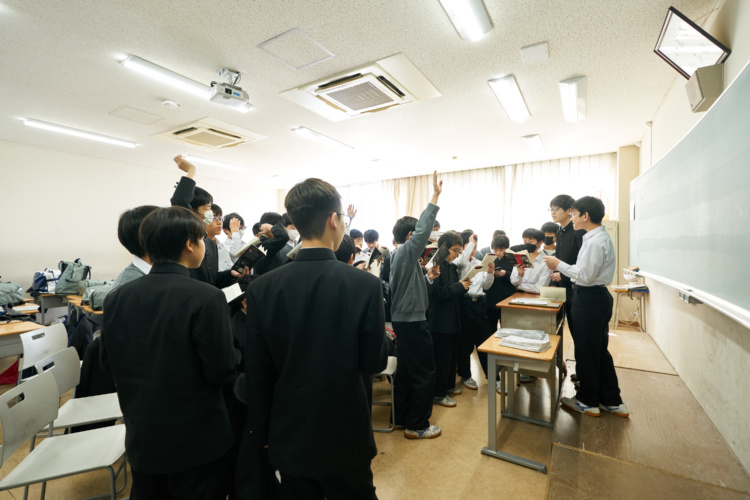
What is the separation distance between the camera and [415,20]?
7.92 ft

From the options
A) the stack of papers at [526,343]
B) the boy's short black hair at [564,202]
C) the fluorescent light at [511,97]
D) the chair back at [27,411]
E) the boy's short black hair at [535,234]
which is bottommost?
the chair back at [27,411]

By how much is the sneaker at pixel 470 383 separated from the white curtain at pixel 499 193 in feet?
13.8

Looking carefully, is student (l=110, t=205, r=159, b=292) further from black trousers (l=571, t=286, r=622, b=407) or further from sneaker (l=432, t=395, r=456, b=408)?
black trousers (l=571, t=286, r=622, b=407)

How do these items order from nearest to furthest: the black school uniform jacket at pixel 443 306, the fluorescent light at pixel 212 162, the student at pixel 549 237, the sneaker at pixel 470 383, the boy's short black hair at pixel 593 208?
the boy's short black hair at pixel 593 208 → the black school uniform jacket at pixel 443 306 → the sneaker at pixel 470 383 → the student at pixel 549 237 → the fluorescent light at pixel 212 162

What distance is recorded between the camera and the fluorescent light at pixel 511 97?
329 centimetres

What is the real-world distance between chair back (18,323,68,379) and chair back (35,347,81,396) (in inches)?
3.9

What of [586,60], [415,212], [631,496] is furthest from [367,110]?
[415,212]

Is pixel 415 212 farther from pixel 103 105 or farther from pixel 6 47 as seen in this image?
pixel 6 47

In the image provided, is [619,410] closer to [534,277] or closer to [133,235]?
[534,277]

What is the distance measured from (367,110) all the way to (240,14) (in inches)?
64.9

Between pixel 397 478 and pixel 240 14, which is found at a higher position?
pixel 240 14

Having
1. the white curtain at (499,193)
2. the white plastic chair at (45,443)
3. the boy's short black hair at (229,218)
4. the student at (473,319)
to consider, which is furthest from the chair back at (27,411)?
the white curtain at (499,193)

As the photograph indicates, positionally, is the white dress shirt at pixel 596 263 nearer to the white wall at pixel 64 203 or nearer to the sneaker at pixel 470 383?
the sneaker at pixel 470 383

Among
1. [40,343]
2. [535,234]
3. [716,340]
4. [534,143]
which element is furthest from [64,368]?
[534,143]
